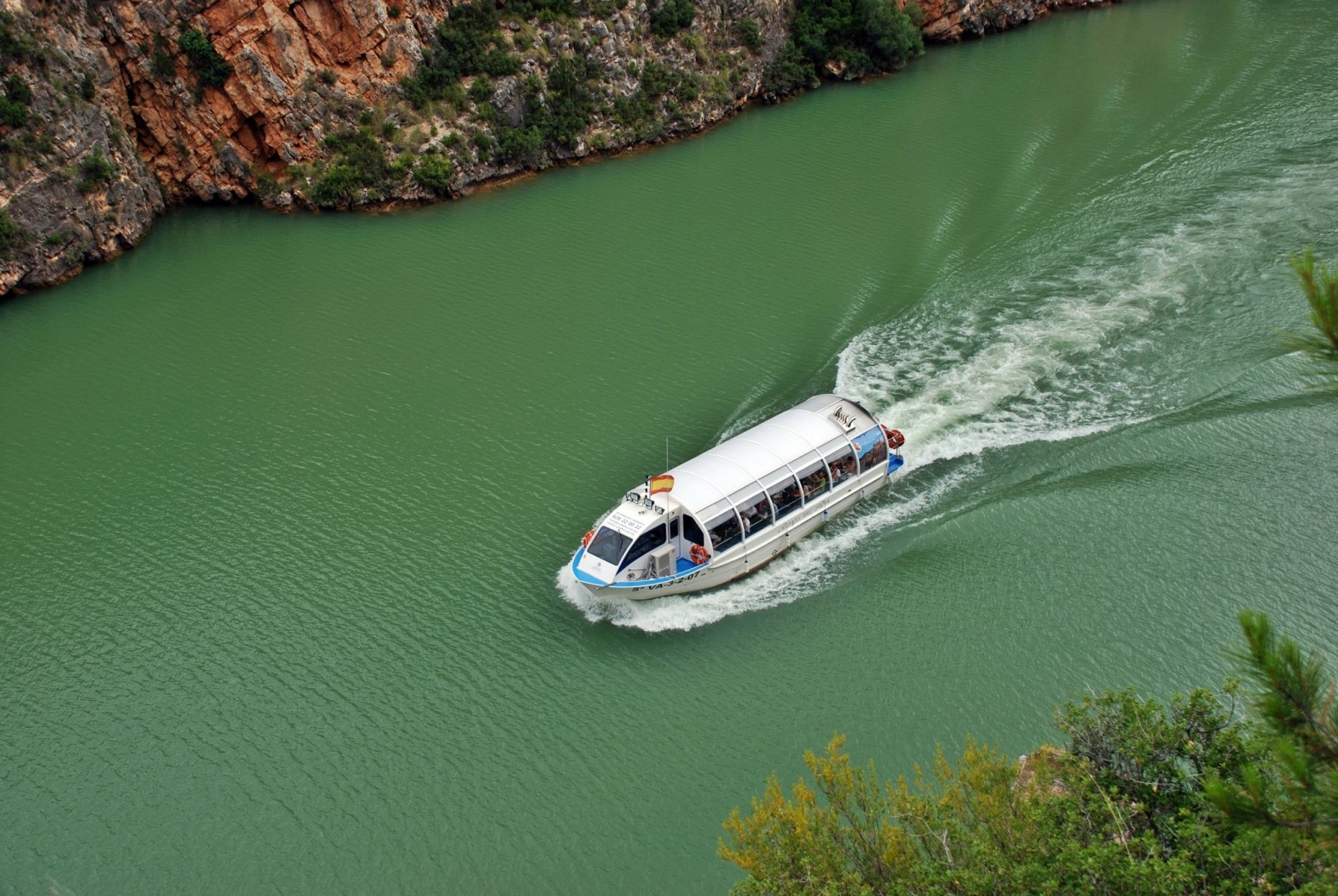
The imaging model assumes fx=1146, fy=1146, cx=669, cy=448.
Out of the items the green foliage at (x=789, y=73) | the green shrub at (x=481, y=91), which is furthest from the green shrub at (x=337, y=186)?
the green foliage at (x=789, y=73)

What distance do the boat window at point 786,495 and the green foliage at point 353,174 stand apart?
68.5ft

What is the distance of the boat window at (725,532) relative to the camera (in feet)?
69.8

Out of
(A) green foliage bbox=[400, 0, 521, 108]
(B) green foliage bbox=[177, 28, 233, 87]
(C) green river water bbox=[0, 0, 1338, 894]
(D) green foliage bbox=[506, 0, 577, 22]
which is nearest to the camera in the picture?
(C) green river water bbox=[0, 0, 1338, 894]

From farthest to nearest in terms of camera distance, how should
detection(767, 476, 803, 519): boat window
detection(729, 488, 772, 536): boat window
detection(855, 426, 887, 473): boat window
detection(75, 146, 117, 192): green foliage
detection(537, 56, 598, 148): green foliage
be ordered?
detection(537, 56, 598, 148): green foliage → detection(75, 146, 117, 192): green foliage → detection(855, 426, 887, 473): boat window → detection(767, 476, 803, 519): boat window → detection(729, 488, 772, 536): boat window

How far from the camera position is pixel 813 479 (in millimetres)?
22672

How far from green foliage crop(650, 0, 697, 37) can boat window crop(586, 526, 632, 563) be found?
27.2m

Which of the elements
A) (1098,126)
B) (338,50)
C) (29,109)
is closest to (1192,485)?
(1098,126)

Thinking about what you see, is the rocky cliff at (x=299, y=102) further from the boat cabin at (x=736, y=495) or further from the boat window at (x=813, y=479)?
the boat window at (x=813, y=479)

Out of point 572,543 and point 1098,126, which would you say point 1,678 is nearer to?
point 572,543

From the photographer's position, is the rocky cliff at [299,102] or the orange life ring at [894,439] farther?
the rocky cliff at [299,102]

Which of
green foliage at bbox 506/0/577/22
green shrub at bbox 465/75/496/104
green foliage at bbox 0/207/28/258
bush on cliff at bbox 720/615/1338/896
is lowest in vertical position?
bush on cliff at bbox 720/615/1338/896

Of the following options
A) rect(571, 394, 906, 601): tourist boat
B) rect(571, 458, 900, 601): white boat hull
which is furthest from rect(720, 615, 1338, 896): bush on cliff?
rect(571, 394, 906, 601): tourist boat

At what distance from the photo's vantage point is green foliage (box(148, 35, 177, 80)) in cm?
3578

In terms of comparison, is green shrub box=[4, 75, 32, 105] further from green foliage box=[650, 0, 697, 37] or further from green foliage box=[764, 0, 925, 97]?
green foliage box=[764, 0, 925, 97]
